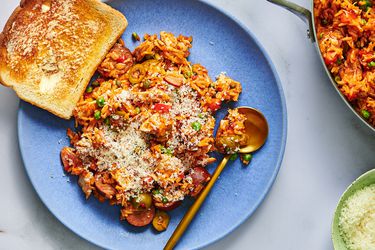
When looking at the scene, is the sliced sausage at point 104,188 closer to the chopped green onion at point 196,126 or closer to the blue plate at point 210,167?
the blue plate at point 210,167

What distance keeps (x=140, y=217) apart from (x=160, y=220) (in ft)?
0.47

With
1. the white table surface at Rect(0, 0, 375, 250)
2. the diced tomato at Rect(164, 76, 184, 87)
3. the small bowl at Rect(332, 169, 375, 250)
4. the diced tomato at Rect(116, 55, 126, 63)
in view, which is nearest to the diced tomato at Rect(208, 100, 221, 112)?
the diced tomato at Rect(164, 76, 184, 87)

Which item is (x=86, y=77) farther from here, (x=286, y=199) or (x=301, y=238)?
(x=301, y=238)

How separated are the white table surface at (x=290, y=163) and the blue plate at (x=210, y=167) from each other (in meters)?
0.18

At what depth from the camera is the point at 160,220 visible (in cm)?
380

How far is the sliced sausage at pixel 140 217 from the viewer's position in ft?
12.4

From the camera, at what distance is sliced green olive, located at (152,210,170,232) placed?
3805 mm

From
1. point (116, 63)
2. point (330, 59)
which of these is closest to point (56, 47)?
point (116, 63)

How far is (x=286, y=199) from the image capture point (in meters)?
3.97

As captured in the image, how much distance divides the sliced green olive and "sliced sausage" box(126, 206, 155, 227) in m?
0.04

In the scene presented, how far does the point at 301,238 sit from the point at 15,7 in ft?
8.80

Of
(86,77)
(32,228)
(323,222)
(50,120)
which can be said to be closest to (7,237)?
(32,228)

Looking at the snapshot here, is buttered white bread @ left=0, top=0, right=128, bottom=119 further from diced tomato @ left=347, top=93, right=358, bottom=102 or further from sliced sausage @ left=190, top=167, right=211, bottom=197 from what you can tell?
diced tomato @ left=347, top=93, right=358, bottom=102

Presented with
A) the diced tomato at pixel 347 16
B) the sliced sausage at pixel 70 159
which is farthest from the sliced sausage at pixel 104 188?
the diced tomato at pixel 347 16
